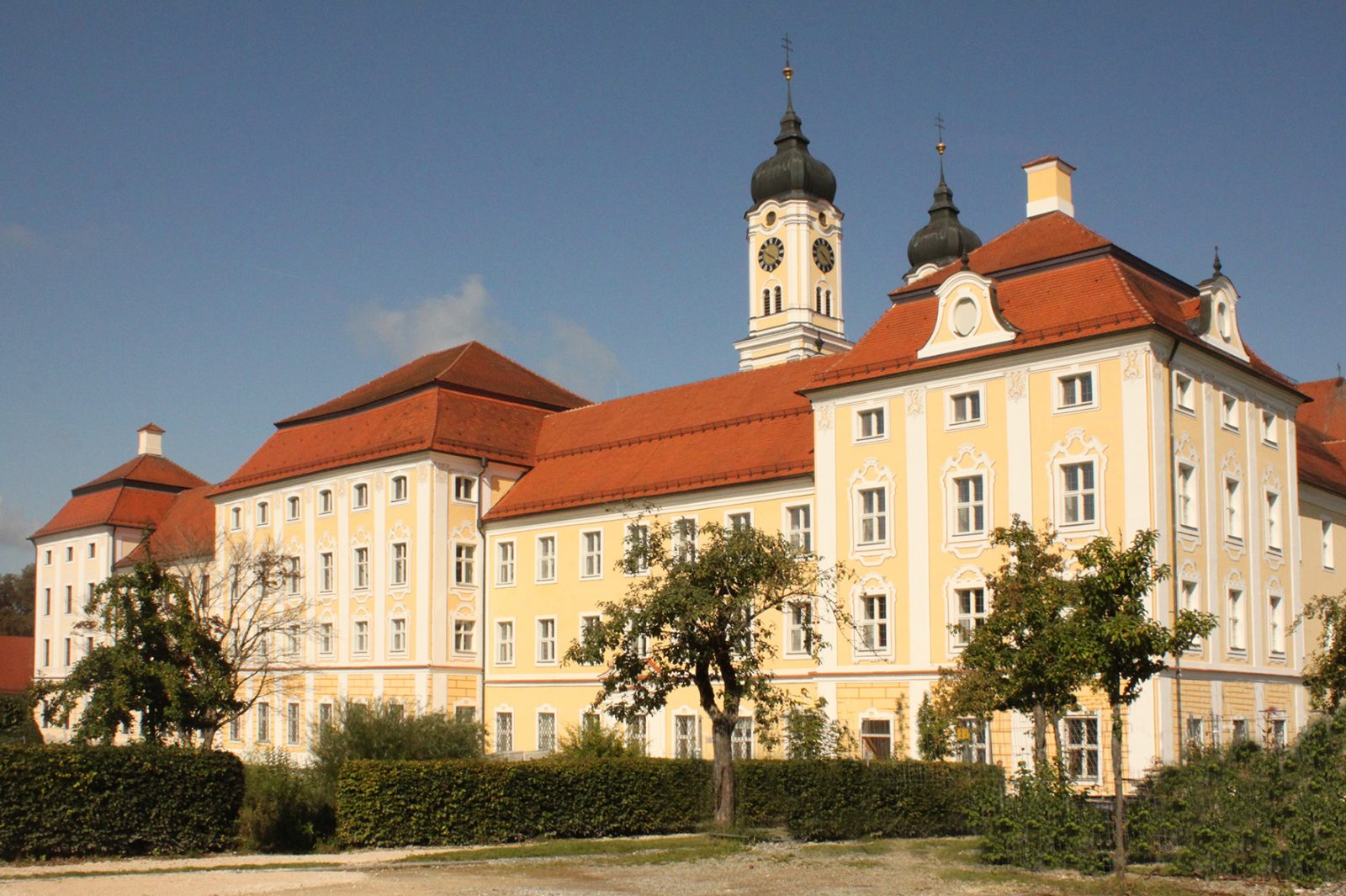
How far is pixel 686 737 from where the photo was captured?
41031 millimetres

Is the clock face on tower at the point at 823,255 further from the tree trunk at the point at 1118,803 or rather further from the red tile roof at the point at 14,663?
the tree trunk at the point at 1118,803

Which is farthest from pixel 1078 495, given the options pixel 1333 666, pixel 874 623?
pixel 1333 666

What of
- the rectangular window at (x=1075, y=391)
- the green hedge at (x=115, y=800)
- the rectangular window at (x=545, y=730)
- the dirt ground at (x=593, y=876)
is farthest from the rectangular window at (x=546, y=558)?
the dirt ground at (x=593, y=876)

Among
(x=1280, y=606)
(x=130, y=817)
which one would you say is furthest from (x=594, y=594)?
(x=130, y=817)

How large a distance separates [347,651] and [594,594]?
407 inches

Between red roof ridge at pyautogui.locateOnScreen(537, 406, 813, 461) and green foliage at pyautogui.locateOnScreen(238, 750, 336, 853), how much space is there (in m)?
18.6

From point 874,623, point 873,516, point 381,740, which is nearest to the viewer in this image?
point 381,740

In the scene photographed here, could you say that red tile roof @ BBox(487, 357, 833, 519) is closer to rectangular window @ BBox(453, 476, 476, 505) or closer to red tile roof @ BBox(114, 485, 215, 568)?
rectangular window @ BBox(453, 476, 476, 505)

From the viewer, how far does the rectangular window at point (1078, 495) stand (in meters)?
32.1

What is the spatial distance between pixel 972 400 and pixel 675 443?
12623mm

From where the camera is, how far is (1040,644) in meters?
19.7

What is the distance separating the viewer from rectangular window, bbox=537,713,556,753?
4447 centimetres

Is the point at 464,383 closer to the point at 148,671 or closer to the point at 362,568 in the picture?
the point at 362,568

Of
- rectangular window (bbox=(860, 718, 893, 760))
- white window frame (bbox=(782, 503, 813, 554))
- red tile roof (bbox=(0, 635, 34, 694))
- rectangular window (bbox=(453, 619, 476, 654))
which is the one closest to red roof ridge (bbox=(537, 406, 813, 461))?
white window frame (bbox=(782, 503, 813, 554))
